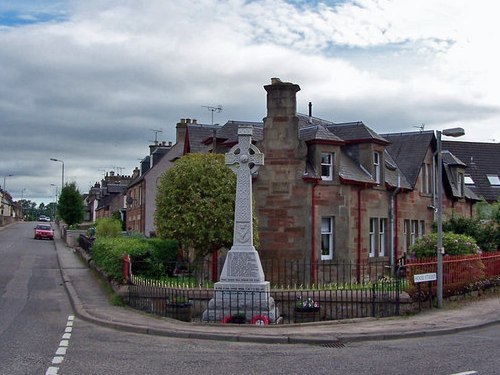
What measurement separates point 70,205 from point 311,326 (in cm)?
5817

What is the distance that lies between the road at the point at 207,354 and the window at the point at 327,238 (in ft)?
33.2

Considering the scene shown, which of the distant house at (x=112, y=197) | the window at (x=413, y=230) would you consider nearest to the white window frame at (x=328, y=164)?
the window at (x=413, y=230)

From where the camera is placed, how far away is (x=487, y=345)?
40.8ft

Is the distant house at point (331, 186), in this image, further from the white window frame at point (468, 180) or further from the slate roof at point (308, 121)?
the white window frame at point (468, 180)

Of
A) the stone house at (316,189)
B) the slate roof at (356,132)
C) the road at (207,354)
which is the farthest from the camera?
the slate roof at (356,132)

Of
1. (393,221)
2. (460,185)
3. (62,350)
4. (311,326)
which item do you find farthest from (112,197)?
(62,350)

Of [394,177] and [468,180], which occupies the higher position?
[468,180]

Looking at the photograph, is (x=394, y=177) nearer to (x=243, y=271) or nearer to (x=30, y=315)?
(x=243, y=271)

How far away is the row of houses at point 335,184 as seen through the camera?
2384 centimetres

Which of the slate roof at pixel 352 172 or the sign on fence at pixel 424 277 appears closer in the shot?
the sign on fence at pixel 424 277

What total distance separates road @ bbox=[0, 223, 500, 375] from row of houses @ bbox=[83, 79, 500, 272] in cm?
996

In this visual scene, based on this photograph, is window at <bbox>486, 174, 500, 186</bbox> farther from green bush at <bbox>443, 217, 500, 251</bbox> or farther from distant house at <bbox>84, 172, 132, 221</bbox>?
distant house at <bbox>84, 172, 132, 221</bbox>

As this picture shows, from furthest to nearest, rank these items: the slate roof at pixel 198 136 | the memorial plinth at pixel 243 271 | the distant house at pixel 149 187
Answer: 1. the distant house at pixel 149 187
2. the slate roof at pixel 198 136
3. the memorial plinth at pixel 243 271

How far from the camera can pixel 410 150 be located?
105 ft
